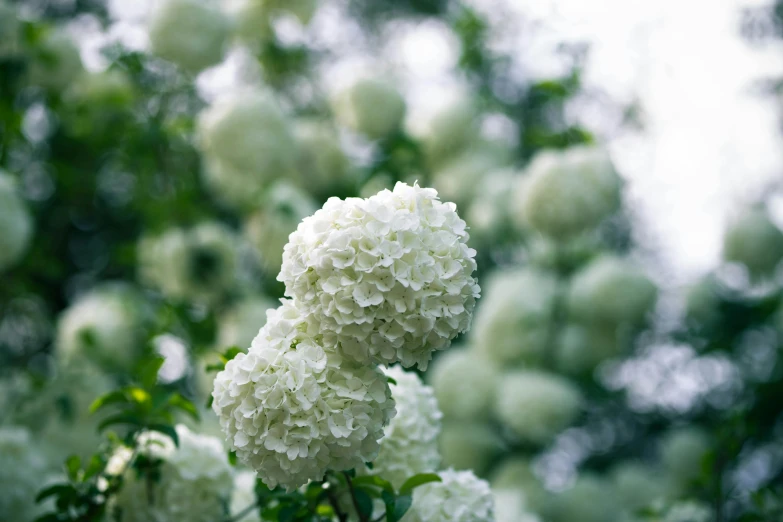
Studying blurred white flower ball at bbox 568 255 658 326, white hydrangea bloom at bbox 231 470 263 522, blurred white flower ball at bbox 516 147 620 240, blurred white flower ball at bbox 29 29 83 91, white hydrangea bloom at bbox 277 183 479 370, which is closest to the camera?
white hydrangea bloom at bbox 277 183 479 370

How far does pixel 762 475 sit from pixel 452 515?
2.58m

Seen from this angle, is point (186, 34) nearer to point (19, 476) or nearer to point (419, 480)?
point (19, 476)

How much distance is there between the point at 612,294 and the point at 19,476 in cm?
217

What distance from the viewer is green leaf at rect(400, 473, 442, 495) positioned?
1428 mm

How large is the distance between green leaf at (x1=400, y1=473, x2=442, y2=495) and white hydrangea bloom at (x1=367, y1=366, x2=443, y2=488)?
3.8 inches

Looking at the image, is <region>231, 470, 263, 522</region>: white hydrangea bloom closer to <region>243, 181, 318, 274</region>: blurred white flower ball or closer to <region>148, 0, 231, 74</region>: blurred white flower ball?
<region>243, 181, 318, 274</region>: blurred white flower ball

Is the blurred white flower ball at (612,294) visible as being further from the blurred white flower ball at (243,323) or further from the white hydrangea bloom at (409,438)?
the white hydrangea bloom at (409,438)

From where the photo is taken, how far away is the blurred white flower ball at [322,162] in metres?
3.58

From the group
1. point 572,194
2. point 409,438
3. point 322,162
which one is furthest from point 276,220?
point 409,438

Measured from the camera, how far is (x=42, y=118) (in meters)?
4.25

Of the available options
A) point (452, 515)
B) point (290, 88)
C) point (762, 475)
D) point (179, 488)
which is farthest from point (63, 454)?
point (762, 475)

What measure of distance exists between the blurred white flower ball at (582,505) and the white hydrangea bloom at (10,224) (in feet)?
6.99

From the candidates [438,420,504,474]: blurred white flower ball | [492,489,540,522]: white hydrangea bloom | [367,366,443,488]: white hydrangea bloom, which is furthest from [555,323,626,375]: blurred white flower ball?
[367,366,443,488]: white hydrangea bloom

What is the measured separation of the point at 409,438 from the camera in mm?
1556
